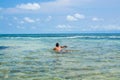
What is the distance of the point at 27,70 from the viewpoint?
43.7 ft

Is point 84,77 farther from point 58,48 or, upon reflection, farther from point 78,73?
point 58,48

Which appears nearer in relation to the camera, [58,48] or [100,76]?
[100,76]

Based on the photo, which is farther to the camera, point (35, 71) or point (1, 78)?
point (35, 71)

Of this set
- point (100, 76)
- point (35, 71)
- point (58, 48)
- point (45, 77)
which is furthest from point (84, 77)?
point (58, 48)

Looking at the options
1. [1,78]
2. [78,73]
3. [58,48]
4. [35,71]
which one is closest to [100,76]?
[78,73]

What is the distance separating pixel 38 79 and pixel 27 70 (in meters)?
2.36

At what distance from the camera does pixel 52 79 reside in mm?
11031

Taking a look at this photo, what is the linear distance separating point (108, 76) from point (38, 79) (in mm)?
2965

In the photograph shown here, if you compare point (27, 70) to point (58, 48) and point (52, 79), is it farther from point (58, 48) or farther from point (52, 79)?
point (58, 48)

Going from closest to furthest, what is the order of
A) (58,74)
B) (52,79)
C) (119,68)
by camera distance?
(52,79), (58,74), (119,68)

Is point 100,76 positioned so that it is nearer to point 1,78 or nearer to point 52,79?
point 52,79

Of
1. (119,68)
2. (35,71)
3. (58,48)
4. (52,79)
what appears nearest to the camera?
(52,79)

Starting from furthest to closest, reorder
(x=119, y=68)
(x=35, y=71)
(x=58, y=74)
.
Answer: (x=119, y=68), (x=35, y=71), (x=58, y=74)

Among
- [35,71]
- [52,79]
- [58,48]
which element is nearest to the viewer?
[52,79]
